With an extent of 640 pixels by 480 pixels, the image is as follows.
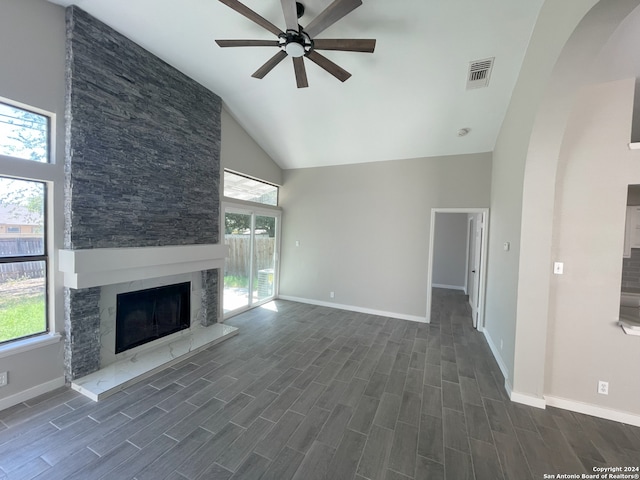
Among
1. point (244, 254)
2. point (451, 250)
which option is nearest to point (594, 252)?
point (244, 254)

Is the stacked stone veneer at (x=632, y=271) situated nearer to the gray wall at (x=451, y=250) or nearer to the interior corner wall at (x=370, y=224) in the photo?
the interior corner wall at (x=370, y=224)

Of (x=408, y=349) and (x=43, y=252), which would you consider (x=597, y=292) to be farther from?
(x=43, y=252)

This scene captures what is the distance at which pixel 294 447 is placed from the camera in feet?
6.24

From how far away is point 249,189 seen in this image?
16.7 ft

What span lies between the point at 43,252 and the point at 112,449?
2005 millimetres

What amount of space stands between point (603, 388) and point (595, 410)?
23 centimetres

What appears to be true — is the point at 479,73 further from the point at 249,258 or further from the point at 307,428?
the point at 249,258

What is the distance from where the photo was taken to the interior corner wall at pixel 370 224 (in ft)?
14.9

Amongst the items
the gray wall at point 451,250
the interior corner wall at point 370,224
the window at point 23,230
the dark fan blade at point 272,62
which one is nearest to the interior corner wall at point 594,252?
the interior corner wall at point 370,224

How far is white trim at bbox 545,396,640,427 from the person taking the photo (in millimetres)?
2207

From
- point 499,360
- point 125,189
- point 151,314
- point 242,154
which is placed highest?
point 242,154

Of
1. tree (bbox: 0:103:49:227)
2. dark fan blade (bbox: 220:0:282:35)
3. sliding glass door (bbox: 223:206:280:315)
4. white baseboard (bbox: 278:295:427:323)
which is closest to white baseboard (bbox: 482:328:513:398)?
white baseboard (bbox: 278:295:427:323)

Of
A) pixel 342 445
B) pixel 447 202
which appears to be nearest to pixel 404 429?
pixel 342 445

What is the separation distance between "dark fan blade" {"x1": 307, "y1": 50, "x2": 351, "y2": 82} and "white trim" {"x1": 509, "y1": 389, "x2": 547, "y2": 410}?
3.66 meters
